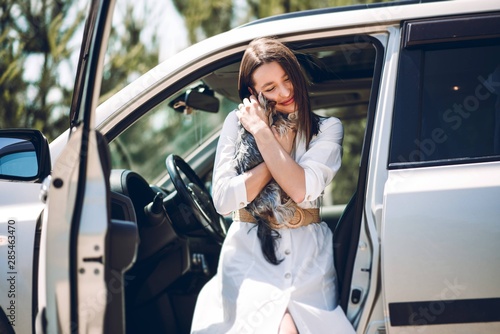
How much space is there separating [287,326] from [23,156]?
1146 mm

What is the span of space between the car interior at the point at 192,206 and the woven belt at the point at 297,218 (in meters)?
0.11

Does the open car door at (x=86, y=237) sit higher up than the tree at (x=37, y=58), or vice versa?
the tree at (x=37, y=58)

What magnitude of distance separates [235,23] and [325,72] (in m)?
7.07

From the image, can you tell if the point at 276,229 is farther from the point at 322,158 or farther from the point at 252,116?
the point at 252,116

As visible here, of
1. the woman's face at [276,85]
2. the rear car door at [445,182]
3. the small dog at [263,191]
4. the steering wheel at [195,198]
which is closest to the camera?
the rear car door at [445,182]

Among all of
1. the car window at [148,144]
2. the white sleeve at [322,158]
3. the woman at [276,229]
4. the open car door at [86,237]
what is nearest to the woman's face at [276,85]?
the woman at [276,229]

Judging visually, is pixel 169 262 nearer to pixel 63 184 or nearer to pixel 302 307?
pixel 302 307

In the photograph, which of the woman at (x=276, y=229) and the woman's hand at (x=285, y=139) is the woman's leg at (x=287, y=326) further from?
the woman's hand at (x=285, y=139)

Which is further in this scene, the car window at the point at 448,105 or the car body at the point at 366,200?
the car window at the point at 448,105

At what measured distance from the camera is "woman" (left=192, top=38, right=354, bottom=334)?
2.45 metres

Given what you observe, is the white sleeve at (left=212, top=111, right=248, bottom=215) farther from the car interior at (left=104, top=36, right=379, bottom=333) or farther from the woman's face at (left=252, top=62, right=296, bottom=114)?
the car interior at (left=104, top=36, right=379, bottom=333)

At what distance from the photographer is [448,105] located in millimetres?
2551

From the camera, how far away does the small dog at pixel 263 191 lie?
2564 mm

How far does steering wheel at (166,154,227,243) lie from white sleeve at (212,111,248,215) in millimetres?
295
